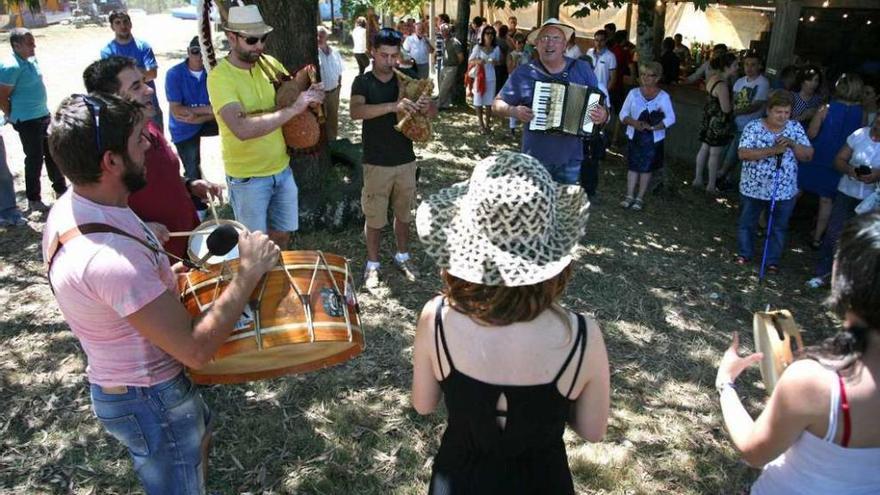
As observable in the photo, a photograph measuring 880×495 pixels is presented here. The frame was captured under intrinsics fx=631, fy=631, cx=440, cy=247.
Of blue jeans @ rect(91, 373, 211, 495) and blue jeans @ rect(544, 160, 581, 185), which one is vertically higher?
blue jeans @ rect(544, 160, 581, 185)

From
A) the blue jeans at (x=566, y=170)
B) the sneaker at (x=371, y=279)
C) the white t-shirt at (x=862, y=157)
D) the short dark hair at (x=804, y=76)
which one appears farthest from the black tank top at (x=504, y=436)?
the short dark hair at (x=804, y=76)

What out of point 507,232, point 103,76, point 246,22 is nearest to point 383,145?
point 246,22

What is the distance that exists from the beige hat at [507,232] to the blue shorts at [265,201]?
8.89 feet

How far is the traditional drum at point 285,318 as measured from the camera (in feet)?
7.30

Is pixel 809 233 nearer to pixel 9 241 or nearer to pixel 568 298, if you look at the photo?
pixel 568 298

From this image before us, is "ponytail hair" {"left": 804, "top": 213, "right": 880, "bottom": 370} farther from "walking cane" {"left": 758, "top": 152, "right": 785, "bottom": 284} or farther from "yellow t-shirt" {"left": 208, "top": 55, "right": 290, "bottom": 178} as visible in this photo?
"walking cane" {"left": 758, "top": 152, "right": 785, "bottom": 284}

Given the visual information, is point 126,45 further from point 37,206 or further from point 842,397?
point 842,397

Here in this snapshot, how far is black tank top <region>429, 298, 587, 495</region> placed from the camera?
173 centimetres

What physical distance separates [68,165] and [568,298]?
158 inches

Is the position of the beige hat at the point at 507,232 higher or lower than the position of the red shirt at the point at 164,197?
higher

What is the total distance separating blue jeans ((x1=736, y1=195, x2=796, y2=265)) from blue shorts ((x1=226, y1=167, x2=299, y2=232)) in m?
4.23

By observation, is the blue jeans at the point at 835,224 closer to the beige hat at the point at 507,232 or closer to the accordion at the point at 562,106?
the accordion at the point at 562,106

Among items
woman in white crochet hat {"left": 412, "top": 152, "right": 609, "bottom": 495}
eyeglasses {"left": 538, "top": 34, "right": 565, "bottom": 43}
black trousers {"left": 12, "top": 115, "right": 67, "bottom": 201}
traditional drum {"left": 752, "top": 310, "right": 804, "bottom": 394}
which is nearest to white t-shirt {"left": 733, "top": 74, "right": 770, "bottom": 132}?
eyeglasses {"left": 538, "top": 34, "right": 565, "bottom": 43}

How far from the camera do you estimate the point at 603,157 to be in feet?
32.6
